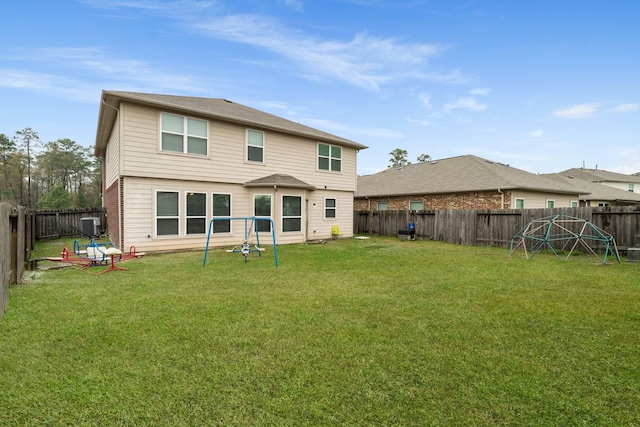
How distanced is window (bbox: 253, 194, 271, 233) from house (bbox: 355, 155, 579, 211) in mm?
11354

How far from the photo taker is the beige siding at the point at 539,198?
17453 mm

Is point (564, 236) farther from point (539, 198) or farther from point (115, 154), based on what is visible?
point (115, 154)

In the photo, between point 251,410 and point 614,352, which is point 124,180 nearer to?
point 251,410

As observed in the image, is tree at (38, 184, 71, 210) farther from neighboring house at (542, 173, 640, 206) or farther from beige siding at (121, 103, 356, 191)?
neighboring house at (542, 173, 640, 206)

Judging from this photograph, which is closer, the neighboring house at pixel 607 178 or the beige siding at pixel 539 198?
the beige siding at pixel 539 198

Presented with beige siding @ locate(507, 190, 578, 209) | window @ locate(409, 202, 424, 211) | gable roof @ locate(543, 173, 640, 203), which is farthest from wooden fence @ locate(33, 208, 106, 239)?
gable roof @ locate(543, 173, 640, 203)

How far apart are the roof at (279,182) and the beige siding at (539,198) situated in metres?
12.0

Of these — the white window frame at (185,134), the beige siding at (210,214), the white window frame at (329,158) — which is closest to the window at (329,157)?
the white window frame at (329,158)

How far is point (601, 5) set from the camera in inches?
439

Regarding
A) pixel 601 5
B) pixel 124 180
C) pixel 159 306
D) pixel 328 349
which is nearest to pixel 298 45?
pixel 124 180

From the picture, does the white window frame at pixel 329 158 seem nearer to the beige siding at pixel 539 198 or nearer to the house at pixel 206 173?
the house at pixel 206 173

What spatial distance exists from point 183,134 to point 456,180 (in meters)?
16.1

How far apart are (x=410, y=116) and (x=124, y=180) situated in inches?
666

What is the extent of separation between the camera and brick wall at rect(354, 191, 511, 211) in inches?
676
